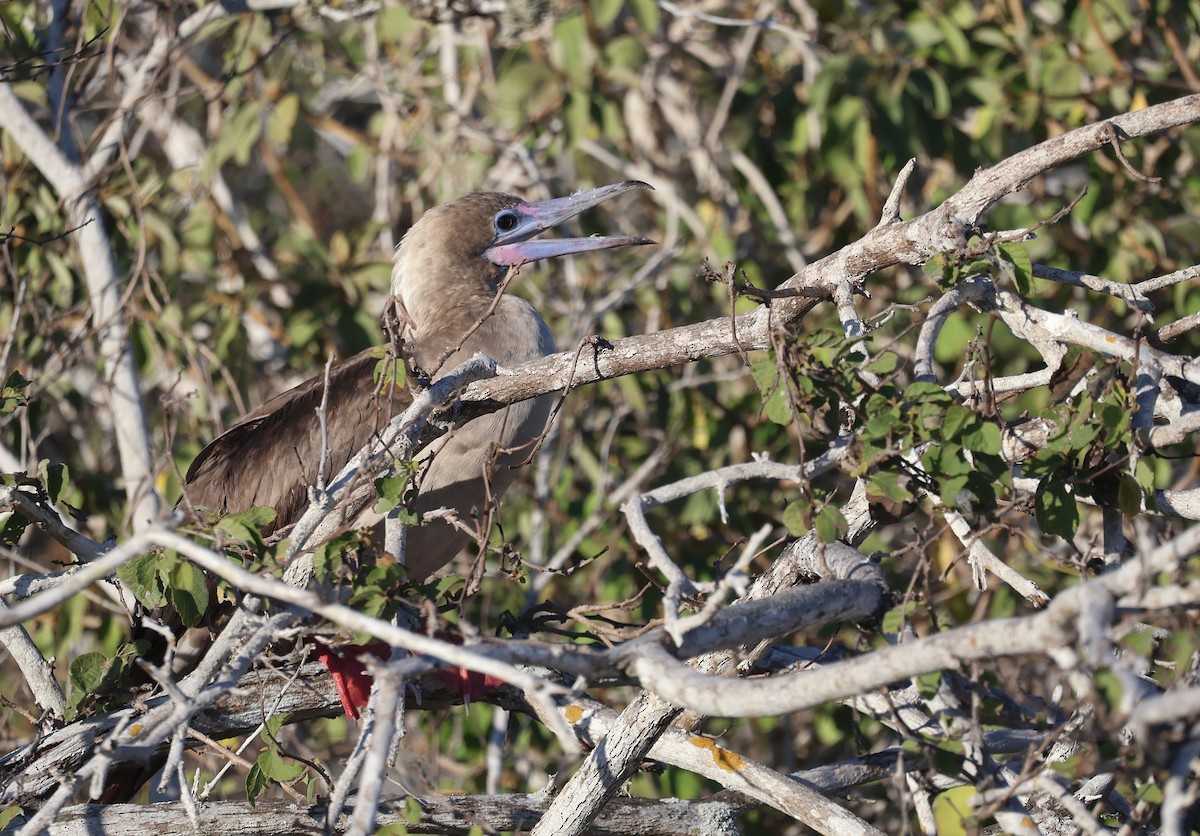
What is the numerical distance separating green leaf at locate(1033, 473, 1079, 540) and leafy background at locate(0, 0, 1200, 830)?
1774mm

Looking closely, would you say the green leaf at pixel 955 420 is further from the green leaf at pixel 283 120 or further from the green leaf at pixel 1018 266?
the green leaf at pixel 283 120

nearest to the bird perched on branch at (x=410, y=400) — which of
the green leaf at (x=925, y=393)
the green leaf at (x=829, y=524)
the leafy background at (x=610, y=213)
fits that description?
the leafy background at (x=610, y=213)

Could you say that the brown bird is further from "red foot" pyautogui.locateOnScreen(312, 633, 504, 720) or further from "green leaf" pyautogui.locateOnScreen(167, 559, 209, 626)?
"green leaf" pyautogui.locateOnScreen(167, 559, 209, 626)

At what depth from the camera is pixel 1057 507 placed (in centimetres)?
236

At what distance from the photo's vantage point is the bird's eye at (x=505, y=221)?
4.59 meters

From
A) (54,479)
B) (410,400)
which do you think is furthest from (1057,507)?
(54,479)

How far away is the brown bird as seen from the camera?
3.88 meters

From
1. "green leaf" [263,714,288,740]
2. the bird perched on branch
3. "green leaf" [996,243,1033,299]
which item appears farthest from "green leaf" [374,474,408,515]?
"green leaf" [996,243,1033,299]

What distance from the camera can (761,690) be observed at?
1828 mm

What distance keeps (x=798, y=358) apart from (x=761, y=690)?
27.8 inches

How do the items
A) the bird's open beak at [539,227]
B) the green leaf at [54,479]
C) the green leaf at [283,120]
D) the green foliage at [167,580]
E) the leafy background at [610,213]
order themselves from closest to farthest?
the green foliage at [167,580]
the green leaf at [54,479]
the bird's open beak at [539,227]
the leafy background at [610,213]
the green leaf at [283,120]

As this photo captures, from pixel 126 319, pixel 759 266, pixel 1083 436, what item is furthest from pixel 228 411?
pixel 1083 436

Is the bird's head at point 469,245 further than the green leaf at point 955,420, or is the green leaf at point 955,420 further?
the bird's head at point 469,245

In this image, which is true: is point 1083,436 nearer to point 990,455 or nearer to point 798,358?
point 990,455
